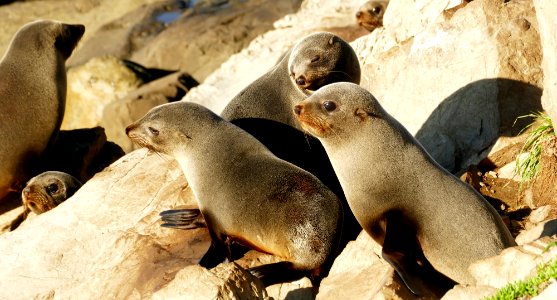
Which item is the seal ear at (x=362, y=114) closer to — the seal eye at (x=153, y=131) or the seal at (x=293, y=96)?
the seal at (x=293, y=96)

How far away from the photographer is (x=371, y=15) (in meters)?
14.0

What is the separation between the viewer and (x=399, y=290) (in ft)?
21.2

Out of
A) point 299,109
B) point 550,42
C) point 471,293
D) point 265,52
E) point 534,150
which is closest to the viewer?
point 471,293

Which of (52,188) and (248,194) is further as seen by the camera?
(52,188)

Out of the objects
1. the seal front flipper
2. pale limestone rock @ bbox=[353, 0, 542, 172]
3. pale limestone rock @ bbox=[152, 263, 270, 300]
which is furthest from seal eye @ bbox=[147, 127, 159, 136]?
pale limestone rock @ bbox=[152, 263, 270, 300]

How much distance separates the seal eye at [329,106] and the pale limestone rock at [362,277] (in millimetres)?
988

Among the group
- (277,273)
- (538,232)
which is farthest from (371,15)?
(538,232)

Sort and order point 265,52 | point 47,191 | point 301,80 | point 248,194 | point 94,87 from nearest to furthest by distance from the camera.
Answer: point 248,194 < point 301,80 < point 47,191 < point 265,52 < point 94,87

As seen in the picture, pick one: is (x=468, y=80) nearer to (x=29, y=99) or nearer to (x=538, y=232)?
(x=538, y=232)

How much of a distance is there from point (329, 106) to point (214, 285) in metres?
2.04

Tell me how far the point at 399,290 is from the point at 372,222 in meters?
0.97

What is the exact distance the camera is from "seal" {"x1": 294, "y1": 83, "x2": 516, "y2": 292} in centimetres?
704

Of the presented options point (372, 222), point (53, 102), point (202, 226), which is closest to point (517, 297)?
point (372, 222)

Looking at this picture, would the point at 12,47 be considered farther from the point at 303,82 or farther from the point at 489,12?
the point at 489,12
